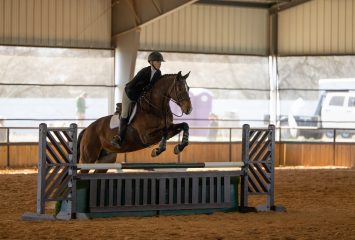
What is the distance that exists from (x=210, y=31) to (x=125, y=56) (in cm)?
327

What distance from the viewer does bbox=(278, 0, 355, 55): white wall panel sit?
2227 centimetres

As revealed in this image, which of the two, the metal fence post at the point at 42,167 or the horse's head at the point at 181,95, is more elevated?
the horse's head at the point at 181,95

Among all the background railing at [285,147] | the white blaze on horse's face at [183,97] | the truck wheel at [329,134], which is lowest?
the background railing at [285,147]

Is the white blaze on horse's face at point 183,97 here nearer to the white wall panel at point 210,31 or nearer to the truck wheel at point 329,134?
the white wall panel at point 210,31

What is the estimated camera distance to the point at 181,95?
916 centimetres

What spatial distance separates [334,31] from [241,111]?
12.6ft

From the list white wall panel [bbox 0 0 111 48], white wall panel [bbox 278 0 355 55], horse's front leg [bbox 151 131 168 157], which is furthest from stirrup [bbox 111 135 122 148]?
white wall panel [bbox 278 0 355 55]

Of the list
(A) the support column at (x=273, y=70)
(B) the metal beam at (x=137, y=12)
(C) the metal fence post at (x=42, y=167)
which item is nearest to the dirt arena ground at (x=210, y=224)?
(C) the metal fence post at (x=42, y=167)

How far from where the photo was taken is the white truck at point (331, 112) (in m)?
22.3

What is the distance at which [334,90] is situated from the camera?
73.0 ft

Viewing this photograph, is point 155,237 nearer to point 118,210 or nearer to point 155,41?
point 118,210

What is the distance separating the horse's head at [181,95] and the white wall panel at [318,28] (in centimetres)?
1404

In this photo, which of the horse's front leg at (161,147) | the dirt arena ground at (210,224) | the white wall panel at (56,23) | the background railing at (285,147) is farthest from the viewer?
the background railing at (285,147)

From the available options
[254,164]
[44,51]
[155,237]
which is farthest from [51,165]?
[44,51]
